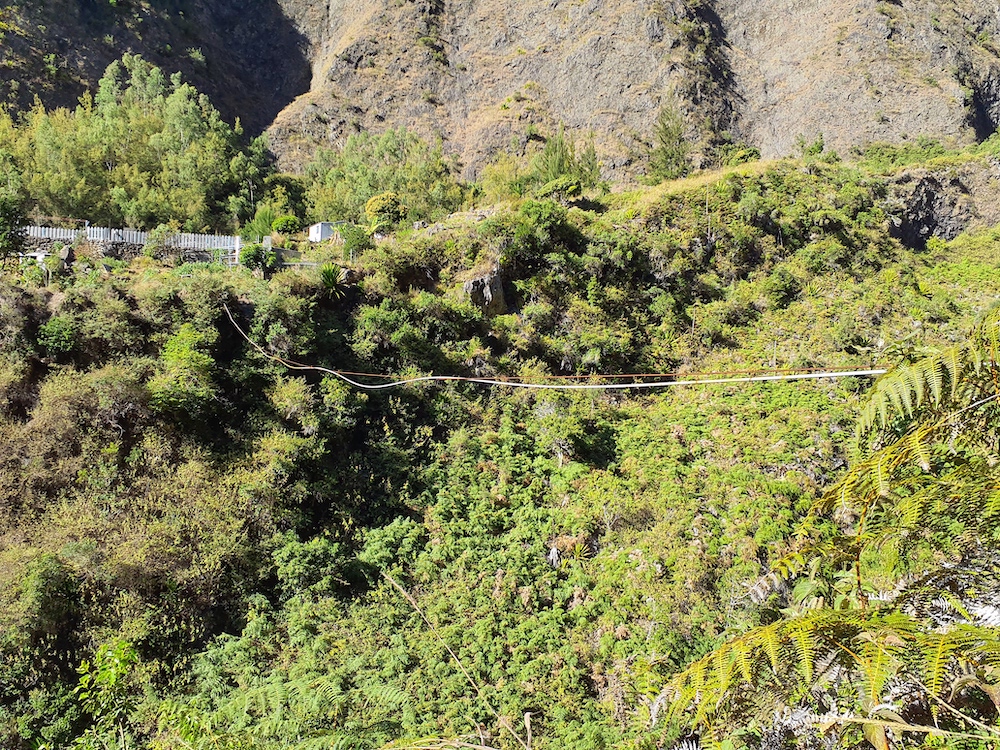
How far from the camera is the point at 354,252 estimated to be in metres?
11.8

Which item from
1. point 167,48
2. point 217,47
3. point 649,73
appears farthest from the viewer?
point 217,47

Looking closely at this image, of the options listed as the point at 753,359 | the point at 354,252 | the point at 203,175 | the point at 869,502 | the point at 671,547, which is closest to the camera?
the point at 869,502

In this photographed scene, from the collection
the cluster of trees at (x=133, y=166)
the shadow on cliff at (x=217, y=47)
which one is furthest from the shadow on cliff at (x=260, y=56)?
the cluster of trees at (x=133, y=166)

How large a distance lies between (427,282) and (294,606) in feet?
21.5

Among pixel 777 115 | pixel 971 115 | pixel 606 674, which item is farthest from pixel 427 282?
pixel 971 115

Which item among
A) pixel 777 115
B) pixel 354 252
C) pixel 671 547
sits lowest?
pixel 671 547

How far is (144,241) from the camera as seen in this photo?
11969mm

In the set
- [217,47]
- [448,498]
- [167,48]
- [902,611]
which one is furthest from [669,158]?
[217,47]

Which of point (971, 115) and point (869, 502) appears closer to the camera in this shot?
point (869, 502)

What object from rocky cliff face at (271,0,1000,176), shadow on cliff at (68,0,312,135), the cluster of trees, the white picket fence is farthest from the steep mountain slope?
the white picket fence

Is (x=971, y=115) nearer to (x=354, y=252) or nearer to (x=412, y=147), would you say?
(x=412, y=147)

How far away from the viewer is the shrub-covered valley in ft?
5.50

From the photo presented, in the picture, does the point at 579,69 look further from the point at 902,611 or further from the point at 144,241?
the point at 902,611

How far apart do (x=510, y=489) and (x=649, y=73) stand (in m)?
28.6
